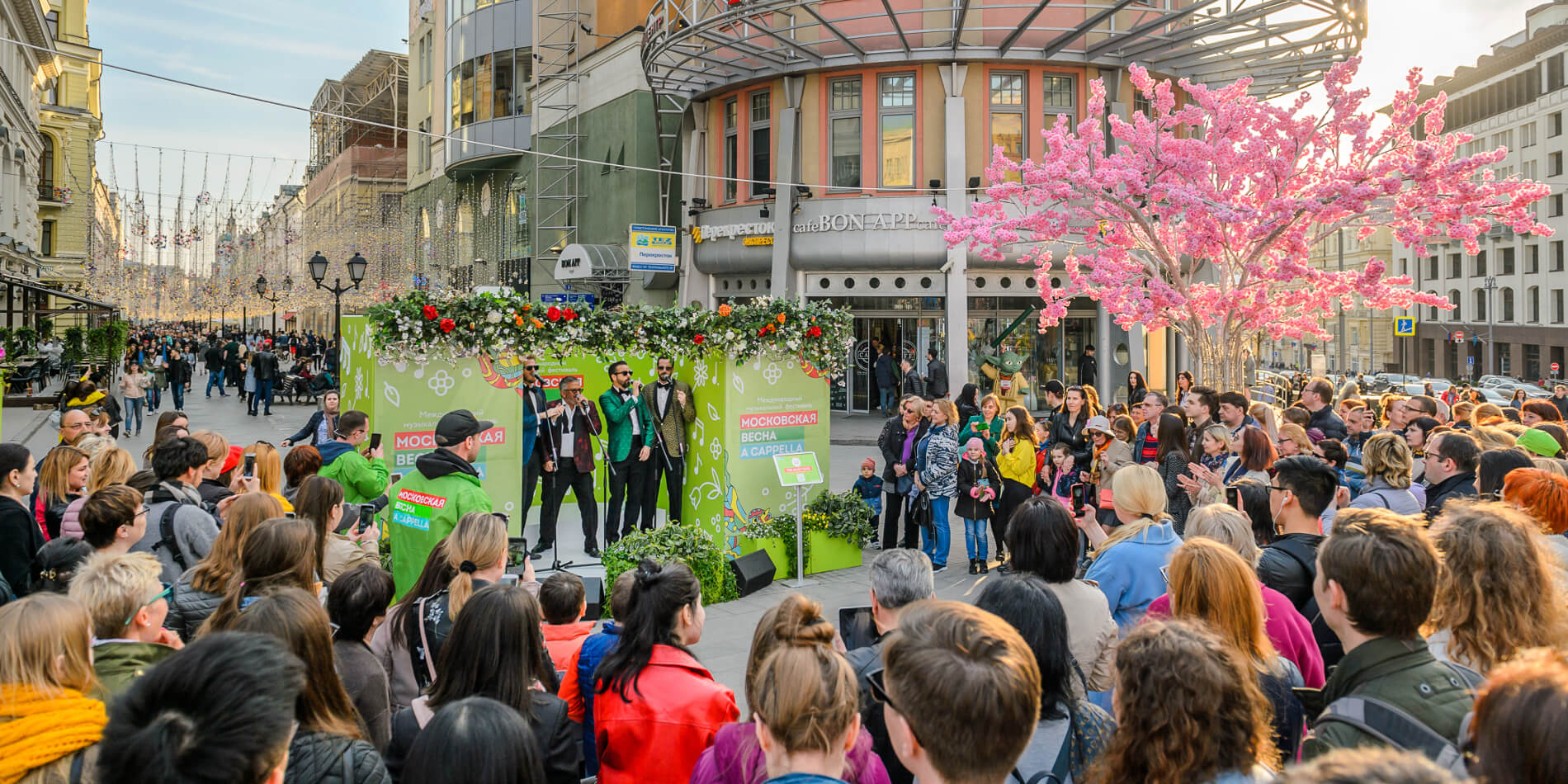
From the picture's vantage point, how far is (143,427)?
872 inches

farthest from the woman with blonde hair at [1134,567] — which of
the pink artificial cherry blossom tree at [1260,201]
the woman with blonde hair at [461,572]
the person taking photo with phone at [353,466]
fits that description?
the pink artificial cherry blossom tree at [1260,201]

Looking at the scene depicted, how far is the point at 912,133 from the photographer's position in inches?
945

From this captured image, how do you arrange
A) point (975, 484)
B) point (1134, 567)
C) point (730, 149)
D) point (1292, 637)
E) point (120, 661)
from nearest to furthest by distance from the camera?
point (120, 661)
point (1292, 637)
point (1134, 567)
point (975, 484)
point (730, 149)

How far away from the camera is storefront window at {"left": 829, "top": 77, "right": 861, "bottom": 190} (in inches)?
965

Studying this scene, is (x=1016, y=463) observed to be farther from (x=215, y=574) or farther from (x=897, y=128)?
(x=897, y=128)

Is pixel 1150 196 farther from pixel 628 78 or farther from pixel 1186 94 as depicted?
pixel 628 78

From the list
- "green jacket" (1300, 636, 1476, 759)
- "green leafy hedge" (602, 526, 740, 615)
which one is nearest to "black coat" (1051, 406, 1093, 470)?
"green leafy hedge" (602, 526, 740, 615)

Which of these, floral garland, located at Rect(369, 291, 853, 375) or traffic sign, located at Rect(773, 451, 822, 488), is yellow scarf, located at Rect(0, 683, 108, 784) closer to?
floral garland, located at Rect(369, 291, 853, 375)

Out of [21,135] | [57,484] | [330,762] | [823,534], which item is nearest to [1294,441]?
[823,534]

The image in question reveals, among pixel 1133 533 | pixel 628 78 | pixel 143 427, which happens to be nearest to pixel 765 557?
pixel 1133 533

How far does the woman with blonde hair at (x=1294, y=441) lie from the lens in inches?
305

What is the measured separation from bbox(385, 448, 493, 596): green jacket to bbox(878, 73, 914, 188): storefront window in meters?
19.4

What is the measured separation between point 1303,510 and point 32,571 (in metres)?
6.52

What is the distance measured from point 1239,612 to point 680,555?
5.71 m
